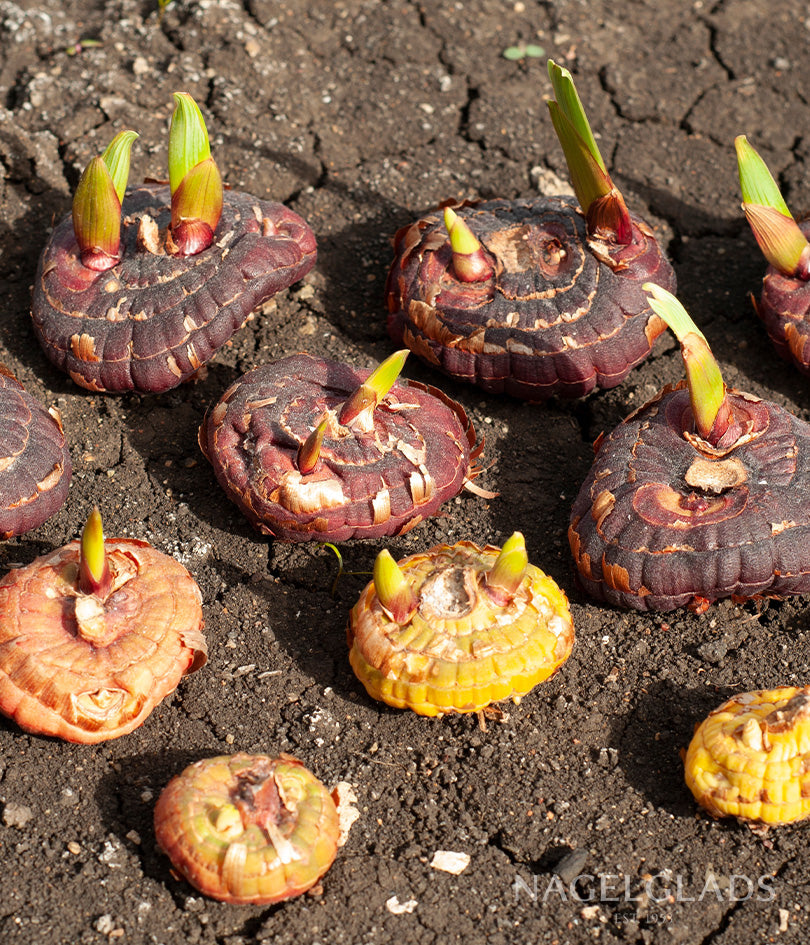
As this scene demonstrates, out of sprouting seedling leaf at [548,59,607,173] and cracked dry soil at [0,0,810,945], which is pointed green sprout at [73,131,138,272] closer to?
cracked dry soil at [0,0,810,945]

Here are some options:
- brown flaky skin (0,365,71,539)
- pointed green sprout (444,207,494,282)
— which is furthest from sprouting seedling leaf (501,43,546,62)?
brown flaky skin (0,365,71,539)

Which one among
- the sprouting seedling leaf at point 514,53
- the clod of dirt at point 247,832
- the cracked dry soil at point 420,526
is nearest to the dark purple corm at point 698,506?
the cracked dry soil at point 420,526

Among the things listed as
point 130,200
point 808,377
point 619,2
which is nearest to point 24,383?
point 130,200

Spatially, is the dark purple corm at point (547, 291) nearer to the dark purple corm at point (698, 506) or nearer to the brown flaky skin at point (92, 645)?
the dark purple corm at point (698, 506)

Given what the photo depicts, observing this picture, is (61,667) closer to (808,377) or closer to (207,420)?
(207,420)

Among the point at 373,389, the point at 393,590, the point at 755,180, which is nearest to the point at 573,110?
the point at 755,180

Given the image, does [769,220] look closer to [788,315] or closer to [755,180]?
[755,180]
